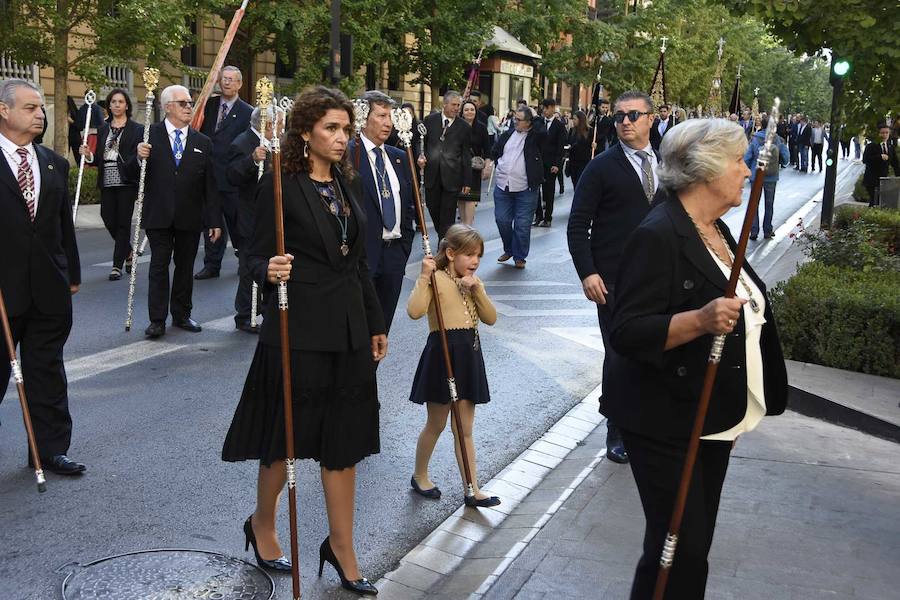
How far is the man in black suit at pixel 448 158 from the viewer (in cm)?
1384

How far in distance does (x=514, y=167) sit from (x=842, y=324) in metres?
6.53

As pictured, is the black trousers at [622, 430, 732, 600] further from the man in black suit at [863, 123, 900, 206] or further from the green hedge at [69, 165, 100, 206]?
the man in black suit at [863, 123, 900, 206]

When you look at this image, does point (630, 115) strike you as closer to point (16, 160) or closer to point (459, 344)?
point (459, 344)

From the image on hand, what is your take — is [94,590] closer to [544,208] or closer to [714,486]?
[714,486]

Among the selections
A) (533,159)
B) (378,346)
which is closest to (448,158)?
(533,159)

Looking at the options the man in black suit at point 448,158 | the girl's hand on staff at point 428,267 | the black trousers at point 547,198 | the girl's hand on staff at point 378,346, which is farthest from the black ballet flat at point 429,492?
the black trousers at point 547,198

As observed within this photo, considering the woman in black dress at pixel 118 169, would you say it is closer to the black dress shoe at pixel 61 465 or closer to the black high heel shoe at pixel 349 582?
the black dress shoe at pixel 61 465

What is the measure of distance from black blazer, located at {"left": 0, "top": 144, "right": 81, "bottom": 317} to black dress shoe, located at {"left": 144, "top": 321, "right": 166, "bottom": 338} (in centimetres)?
325

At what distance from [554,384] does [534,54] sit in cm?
3790

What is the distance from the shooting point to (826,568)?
4.99m

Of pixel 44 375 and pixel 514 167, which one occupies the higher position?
pixel 514 167

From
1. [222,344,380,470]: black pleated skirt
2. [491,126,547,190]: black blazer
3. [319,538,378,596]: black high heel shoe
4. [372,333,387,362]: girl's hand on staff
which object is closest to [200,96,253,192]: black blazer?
[491,126,547,190]: black blazer

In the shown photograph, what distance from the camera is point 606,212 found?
664cm

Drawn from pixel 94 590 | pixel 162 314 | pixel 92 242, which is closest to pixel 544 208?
pixel 92 242
